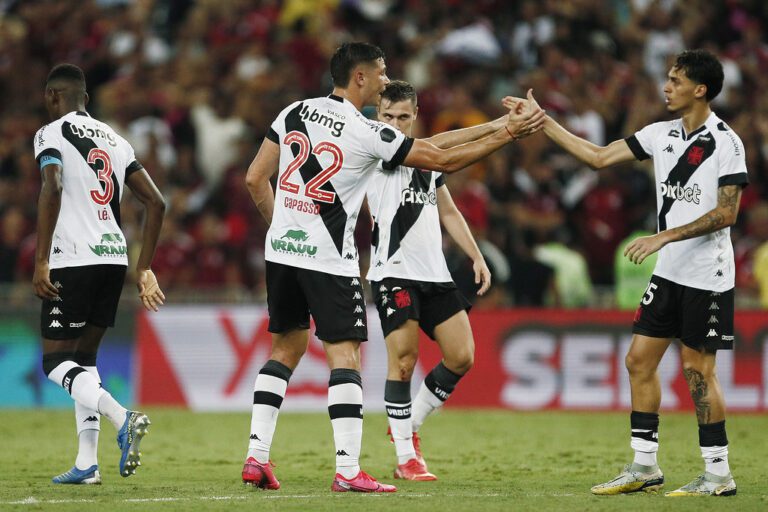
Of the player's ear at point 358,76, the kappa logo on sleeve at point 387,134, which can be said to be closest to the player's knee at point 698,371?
the kappa logo on sleeve at point 387,134

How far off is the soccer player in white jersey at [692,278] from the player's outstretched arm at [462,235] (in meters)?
1.57

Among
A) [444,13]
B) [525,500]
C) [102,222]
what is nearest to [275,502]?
[525,500]

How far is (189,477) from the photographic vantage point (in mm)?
9000

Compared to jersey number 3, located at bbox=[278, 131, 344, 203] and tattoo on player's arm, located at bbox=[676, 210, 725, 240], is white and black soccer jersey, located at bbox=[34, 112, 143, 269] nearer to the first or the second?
jersey number 3, located at bbox=[278, 131, 344, 203]

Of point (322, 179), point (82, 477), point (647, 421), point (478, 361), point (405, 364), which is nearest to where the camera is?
point (322, 179)

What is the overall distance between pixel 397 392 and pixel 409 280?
82cm

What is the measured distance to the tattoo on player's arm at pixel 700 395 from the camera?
8047mm

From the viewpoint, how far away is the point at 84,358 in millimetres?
8508

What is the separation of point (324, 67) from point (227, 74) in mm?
1451

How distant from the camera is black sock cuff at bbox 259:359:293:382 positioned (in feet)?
27.0

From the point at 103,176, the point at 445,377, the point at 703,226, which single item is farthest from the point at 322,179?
the point at 703,226

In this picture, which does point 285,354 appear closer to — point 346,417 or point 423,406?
point 346,417

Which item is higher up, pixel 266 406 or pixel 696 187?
A: pixel 696 187

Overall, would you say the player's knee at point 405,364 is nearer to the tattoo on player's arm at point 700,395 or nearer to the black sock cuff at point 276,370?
the black sock cuff at point 276,370
